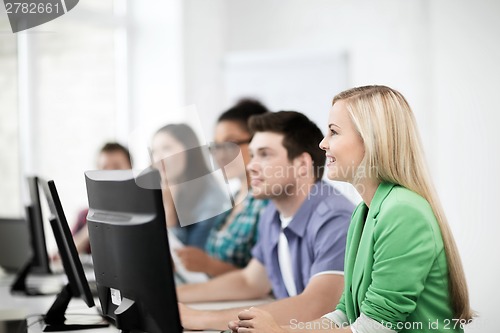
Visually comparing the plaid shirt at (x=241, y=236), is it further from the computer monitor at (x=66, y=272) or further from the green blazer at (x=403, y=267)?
the green blazer at (x=403, y=267)

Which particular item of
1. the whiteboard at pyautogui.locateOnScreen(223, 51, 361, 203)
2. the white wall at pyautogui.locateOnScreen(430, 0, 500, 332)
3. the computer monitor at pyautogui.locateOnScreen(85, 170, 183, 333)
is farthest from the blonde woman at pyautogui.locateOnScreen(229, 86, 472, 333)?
the whiteboard at pyautogui.locateOnScreen(223, 51, 361, 203)

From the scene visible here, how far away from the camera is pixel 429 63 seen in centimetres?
453

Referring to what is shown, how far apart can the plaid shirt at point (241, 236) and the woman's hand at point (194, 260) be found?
0.13 m

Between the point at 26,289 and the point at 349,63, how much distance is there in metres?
2.86

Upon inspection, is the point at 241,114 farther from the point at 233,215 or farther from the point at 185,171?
the point at 185,171

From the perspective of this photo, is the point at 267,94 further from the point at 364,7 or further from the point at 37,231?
the point at 37,231

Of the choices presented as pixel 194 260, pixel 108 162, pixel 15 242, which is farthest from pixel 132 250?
pixel 108 162

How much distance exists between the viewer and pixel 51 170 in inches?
192

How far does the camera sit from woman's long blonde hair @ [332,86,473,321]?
165 centimetres

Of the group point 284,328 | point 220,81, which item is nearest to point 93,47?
point 220,81

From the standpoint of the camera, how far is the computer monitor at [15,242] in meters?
3.30

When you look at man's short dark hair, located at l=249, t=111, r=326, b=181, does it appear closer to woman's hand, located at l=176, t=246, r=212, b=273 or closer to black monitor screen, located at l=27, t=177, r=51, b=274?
woman's hand, located at l=176, t=246, r=212, b=273

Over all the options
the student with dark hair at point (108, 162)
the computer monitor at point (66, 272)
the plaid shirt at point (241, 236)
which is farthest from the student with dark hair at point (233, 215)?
the student with dark hair at point (108, 162)

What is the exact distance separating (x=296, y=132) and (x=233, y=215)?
89 cm
